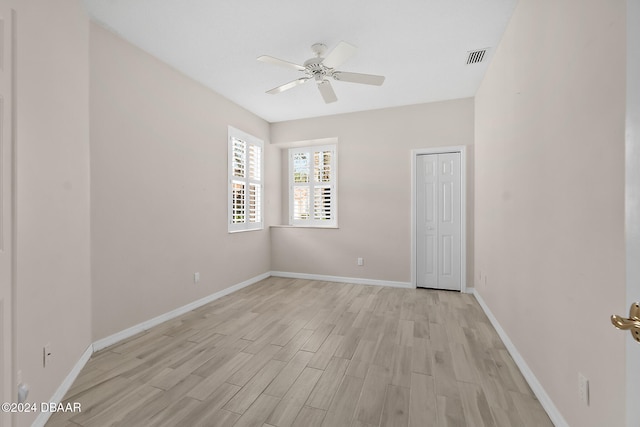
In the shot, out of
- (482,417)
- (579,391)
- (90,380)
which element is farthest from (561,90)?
(90,380)

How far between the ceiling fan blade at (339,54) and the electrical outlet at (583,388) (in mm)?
2420

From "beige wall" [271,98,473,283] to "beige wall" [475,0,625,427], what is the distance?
5.52 feet

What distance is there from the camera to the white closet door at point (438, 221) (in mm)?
4203

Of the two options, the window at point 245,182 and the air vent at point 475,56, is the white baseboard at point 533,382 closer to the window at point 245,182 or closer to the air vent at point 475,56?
the air vent at point 475,56

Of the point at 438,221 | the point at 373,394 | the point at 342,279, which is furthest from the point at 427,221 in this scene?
the point at 373,394

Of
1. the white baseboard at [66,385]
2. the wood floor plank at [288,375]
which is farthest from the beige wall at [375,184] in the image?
the white baseboard at [66,385]

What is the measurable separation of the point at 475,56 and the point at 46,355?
4219 mm

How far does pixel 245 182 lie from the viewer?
14.8 ft

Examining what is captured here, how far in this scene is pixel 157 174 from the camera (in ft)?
9.80

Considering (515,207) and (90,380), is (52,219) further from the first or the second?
(515,207)

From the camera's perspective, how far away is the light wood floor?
5.35 feet

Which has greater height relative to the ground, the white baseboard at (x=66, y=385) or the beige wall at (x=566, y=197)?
the beige wall at (x=566, y=197)

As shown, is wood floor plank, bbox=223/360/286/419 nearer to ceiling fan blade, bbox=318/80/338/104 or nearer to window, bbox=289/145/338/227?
ceiling fan blade, bbox=318/80/338/104

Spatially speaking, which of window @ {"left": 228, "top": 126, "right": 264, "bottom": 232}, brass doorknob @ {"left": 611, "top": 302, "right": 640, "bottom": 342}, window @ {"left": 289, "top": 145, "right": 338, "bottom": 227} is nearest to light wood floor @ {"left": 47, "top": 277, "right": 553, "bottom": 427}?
brass doorknob @ {"left": 611, "top": 302, "right": 640, "bottom": 342}
